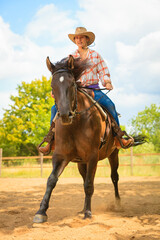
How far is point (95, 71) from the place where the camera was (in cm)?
514

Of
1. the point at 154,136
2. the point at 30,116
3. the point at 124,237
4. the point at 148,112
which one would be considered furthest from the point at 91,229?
the point at 148,112

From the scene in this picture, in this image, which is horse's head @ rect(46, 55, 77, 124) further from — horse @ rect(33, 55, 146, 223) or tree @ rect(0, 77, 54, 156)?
tree @ rect(0, 77, 54, 156)

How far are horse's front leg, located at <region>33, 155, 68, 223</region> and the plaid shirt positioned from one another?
1706mm

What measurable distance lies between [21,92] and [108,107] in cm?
2889

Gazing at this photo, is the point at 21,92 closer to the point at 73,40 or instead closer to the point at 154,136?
the point at 154,136

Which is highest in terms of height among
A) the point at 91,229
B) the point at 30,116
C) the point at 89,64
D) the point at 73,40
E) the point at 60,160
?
the point at 30,116

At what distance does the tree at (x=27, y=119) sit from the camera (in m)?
29.1

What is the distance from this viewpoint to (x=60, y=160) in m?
4.08

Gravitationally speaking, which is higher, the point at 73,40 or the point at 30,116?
the point at 30,116

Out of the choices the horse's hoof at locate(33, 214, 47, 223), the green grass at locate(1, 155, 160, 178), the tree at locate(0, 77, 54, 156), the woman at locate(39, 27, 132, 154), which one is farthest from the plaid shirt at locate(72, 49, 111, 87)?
the tree at locate(0, 77, 54, 156)

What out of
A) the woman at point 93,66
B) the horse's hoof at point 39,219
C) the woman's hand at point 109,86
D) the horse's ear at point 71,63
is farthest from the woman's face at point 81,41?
the horse's hoof at point 39,219

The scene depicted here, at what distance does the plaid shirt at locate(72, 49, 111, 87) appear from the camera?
5.09 m

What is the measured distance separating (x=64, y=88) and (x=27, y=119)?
29.3 meters

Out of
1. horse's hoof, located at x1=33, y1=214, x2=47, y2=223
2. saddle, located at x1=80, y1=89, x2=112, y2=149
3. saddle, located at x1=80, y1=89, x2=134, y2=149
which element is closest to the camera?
horse's hoof, located at x1=33, y1=214, x2=47, y2=223
